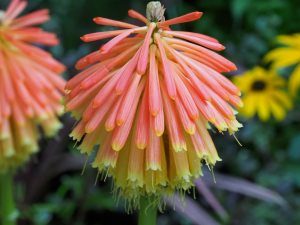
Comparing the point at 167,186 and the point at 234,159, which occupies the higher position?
the point at 234,159

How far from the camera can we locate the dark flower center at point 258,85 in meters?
3.52

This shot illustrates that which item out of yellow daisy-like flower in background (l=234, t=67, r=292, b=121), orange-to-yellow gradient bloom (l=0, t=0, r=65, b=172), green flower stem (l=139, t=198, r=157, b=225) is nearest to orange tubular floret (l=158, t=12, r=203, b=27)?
green flower stem (l=139, t=198, r=157, b=225)

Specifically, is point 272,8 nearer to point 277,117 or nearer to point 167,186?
point 277,117

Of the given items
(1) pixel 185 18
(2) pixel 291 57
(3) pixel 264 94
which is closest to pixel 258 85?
(3) pixel 264 94

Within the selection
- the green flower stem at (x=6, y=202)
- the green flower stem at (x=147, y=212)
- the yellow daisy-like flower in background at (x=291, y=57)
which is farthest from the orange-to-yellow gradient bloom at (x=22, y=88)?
the yellow daisy-like flower in background at (x=291, y=57)

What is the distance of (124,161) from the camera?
4.57ft

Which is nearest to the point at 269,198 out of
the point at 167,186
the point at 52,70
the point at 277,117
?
the point at 277,117

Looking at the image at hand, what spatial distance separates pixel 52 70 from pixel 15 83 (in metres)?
0.16

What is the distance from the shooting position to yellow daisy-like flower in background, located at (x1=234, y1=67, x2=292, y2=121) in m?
3.39

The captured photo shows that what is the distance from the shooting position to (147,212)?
1398mm

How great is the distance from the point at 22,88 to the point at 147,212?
3.08ft

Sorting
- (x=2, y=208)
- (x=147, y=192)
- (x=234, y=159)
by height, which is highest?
(x=234, y=159)

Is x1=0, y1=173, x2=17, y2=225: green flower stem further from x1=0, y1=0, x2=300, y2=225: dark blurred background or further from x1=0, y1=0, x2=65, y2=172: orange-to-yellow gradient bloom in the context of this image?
x1=0, y1=0, x2=300, y2=225: dark blurred background

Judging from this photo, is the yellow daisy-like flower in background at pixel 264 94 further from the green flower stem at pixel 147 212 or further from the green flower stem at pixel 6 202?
the green flower stem at pixel 147 212
